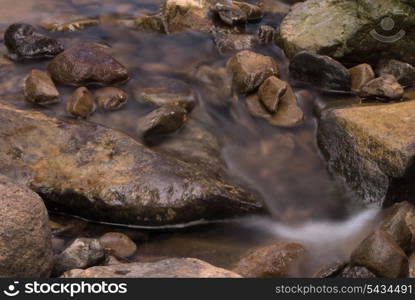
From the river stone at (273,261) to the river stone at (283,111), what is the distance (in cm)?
196

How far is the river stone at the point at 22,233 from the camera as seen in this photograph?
3512mm

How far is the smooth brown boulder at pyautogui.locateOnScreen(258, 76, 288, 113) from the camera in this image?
618 cm

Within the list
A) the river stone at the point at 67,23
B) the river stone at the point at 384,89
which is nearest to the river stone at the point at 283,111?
the river stone at the point at 384,89

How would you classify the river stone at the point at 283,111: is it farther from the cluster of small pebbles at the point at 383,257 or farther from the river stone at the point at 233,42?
the cluster of small pebbles at the point at 383,257

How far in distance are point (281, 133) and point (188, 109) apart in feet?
3.69

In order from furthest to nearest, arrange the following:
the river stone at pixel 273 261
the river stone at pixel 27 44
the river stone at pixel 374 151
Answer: the river stone at pixel 27 44
the river stone at pixel 374 151
the river stone at pixel 273 261

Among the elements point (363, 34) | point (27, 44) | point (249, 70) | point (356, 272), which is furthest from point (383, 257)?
point (27, 44)

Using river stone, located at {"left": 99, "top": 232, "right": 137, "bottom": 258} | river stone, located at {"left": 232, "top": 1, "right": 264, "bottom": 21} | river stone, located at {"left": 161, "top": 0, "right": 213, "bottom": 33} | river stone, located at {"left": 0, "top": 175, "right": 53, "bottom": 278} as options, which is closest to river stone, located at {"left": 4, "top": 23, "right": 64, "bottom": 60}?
river stone, located at {"left": 161, "top": 0, "right": 213, "bottom": 33}

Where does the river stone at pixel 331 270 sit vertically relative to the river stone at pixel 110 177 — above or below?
above

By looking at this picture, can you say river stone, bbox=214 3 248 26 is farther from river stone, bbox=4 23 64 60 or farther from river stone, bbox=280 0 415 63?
river stone, bbox=4 23 64 60

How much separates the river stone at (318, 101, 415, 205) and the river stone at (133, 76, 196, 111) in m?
1.73

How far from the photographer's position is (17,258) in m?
3.56

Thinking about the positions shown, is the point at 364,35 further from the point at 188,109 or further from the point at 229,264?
the point at 229,264

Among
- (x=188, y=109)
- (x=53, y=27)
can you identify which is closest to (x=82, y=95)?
(x=188, y=109)
